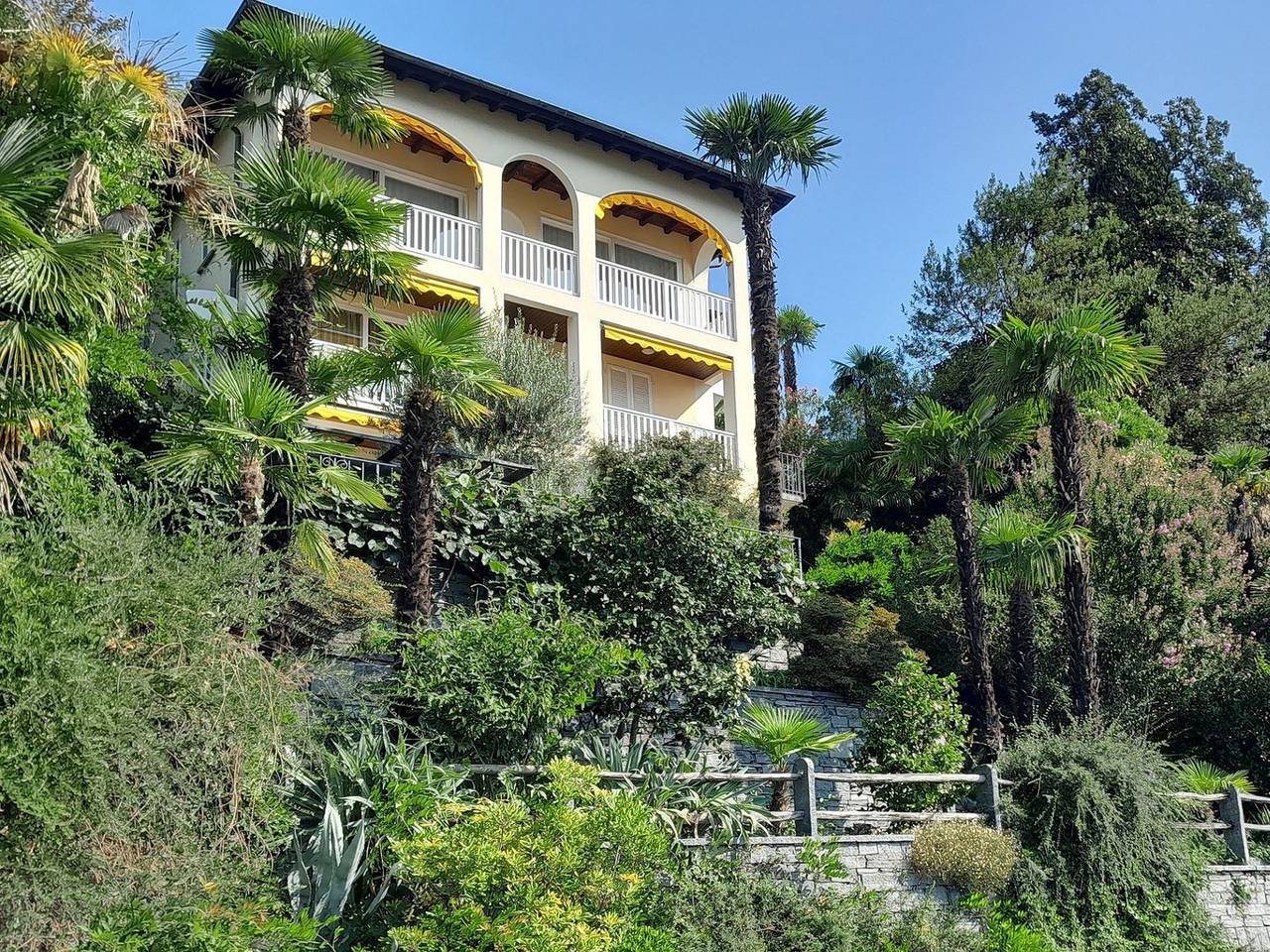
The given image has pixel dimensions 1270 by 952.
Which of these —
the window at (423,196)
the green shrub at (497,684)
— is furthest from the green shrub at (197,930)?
the window at (423,196)

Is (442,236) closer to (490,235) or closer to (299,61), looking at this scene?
(490,235)

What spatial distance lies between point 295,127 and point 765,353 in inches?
338

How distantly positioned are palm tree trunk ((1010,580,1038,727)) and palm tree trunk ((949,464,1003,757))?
0.41m

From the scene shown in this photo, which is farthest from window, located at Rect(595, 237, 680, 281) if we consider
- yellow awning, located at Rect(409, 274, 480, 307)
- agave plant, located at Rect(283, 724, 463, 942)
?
agave plant, located at Rect(283, 724, 463, 942)

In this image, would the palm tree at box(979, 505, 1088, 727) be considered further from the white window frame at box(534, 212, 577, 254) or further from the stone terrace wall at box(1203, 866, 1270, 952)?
the white window frame at box(534, 212, 577, 254)

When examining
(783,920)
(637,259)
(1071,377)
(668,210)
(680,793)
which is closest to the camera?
(783,920)

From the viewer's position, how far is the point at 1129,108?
105 ft

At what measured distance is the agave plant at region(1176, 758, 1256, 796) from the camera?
15949 millimetres

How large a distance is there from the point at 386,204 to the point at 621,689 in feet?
18.4

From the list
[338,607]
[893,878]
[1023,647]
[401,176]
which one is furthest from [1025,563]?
[401,176]

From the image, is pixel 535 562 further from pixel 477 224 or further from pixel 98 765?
pixel 477 224

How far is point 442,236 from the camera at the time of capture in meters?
21.1

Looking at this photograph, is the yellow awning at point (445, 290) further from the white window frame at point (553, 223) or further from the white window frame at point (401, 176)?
the white window frame at point (553, 223)

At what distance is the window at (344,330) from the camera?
67.4 feet
